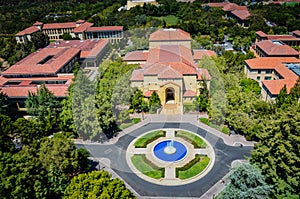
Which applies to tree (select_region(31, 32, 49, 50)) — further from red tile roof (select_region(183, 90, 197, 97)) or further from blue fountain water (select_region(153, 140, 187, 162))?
blue fountain water (select_region(153, 140, 187, 162))

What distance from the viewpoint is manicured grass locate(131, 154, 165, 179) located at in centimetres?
3559

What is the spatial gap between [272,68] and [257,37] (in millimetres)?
28016

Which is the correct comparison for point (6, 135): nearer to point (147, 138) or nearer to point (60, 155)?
point (60, 155)

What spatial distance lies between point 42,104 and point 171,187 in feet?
85.5

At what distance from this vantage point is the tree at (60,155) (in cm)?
3052

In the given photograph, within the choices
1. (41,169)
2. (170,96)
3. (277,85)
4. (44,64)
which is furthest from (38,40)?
(277,85)

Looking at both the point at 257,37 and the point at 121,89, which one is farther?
the point at 257,37

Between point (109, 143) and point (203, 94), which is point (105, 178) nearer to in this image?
point (109, 143)

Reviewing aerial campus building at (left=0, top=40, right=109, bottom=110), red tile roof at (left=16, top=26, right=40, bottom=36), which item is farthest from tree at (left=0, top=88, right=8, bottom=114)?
red tile roof at (left=16, top=26, right=40, bottom=36)

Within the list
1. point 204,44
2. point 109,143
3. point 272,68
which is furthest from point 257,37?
point 109,143

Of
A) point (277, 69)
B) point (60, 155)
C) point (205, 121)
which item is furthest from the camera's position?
point (277, 69)

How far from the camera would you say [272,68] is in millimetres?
54906

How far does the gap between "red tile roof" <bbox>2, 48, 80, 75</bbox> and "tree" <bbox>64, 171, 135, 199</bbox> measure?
116 feet

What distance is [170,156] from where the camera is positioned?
3894 cm
